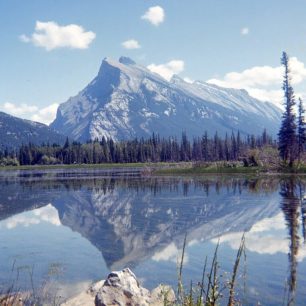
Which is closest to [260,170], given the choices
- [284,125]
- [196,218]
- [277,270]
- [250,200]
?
[284,125]

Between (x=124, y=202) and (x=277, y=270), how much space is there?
2738 centimetres

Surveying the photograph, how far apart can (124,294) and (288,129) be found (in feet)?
227

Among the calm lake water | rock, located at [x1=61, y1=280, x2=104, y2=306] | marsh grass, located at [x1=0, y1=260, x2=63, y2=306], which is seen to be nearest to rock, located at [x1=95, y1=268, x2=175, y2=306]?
rock, located at [x1=61, y1=280, x2=104, y2=306]

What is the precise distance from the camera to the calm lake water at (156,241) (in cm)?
1634

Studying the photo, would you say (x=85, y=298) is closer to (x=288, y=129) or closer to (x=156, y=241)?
(x=156, y=241)

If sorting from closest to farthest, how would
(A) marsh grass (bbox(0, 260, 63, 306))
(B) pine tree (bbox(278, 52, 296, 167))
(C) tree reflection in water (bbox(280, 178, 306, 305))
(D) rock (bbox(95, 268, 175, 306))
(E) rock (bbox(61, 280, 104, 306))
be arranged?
(D) rock (bbox(95, 268, 175, 306)), (A) marsh grass (bbox(0, 260, 63, 306)), (E) rock (bbox(61, 280, 104, 306)), (C) tree reflection in water (bbox(280, 178, 306, 305)), (B) pine tree (bbox(278, 52, 296, 167))

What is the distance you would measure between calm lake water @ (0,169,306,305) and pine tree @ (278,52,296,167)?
111ft

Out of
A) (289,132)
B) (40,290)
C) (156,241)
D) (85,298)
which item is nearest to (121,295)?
(85,298)

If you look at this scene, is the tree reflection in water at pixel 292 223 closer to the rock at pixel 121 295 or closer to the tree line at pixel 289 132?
the rock at pixel 121 295

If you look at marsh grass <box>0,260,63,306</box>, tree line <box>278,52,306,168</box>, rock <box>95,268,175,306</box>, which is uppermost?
tree line <box>278,52,306,168</box>

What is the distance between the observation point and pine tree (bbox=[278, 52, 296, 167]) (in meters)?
75.6

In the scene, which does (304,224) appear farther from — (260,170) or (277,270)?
(260,170)

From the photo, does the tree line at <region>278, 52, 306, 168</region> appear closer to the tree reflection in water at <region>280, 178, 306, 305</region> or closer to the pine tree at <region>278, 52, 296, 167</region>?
the pine tree at <region>278, 52, 296, 167</region>

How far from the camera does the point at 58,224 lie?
32.2 meters
